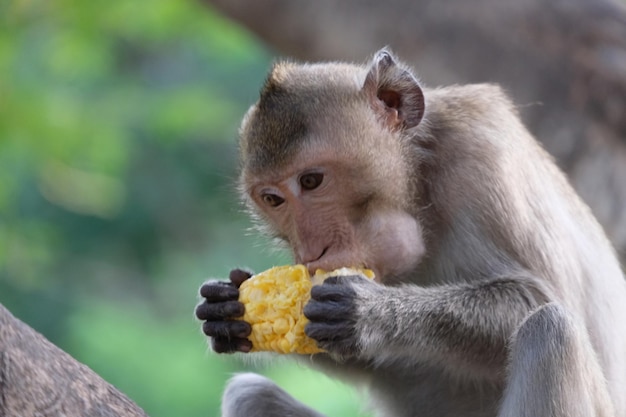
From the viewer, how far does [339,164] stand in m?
5.30

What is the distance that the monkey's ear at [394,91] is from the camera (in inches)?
218

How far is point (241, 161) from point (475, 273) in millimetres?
1308

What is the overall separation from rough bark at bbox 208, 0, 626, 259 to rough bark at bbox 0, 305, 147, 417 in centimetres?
502

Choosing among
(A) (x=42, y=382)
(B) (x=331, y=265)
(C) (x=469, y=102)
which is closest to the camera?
(A) (x=42, y=382)

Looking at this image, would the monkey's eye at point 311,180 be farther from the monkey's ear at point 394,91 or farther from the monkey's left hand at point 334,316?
the monkey's left hand at point 334,316

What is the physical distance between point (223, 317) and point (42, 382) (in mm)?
1287

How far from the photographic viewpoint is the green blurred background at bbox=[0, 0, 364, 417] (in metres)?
8.86

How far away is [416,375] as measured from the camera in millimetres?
5719

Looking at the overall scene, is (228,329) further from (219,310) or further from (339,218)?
(339,218)

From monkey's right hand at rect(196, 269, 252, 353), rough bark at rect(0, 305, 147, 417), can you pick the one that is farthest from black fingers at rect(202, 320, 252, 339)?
rough bark at rect(0, 305, 147, 417)

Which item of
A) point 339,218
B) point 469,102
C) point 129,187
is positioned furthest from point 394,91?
point 129,187

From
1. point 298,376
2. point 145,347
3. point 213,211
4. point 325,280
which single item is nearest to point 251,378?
point 325,280

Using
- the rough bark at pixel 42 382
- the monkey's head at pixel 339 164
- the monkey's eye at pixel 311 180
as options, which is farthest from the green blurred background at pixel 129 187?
the rough bark at pixel 42 382

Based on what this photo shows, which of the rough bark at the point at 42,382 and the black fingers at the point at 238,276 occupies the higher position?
the black fingers at the point at 238,276
